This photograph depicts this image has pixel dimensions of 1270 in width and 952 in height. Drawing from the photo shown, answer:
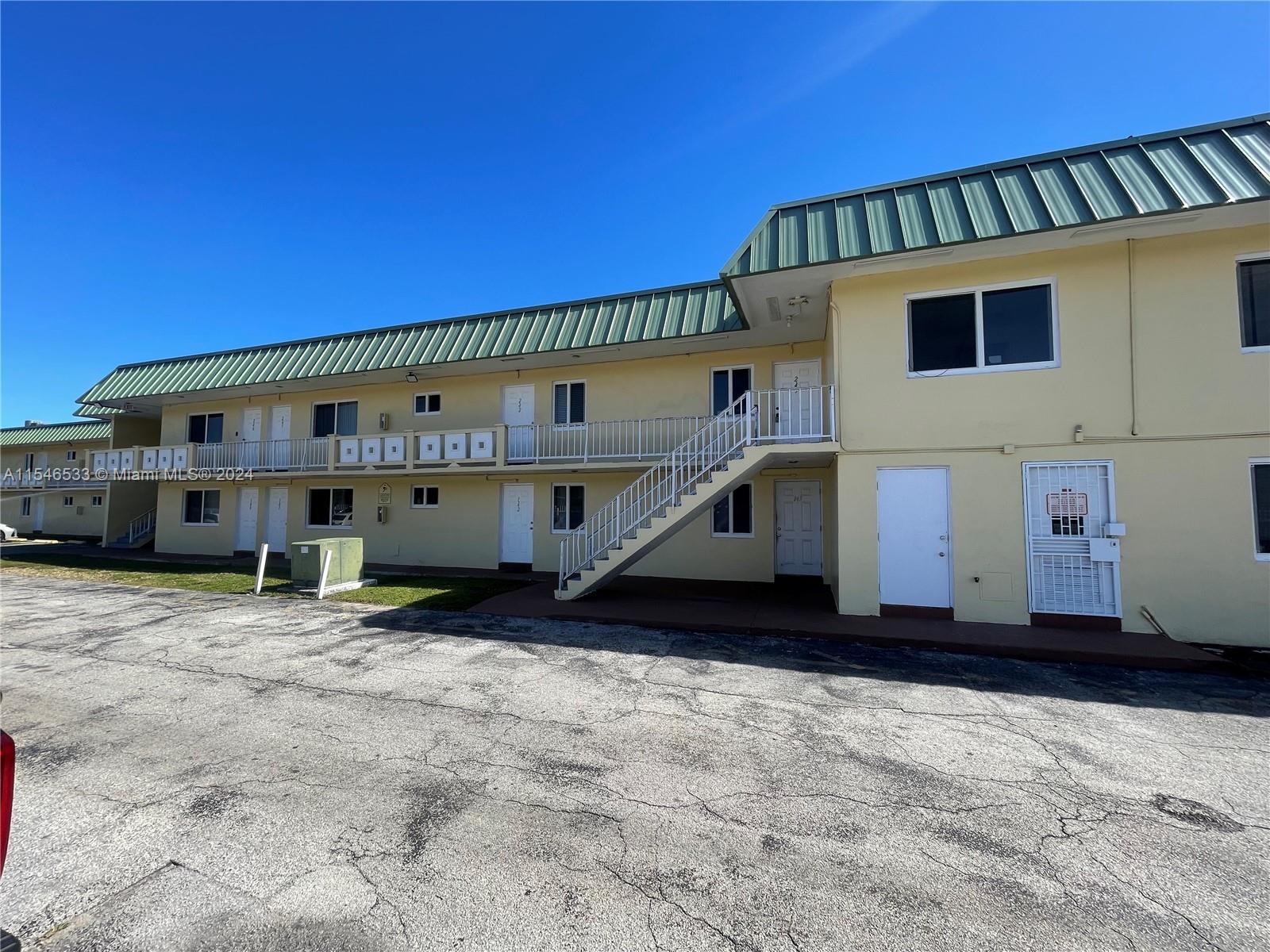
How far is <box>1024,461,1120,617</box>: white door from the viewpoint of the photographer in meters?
7.97

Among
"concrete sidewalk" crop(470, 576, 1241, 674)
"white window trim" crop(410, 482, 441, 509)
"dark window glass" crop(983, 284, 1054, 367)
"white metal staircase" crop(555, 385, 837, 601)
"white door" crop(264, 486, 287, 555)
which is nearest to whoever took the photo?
"concrete sidewalk" crop(470, 576, 1241, 674)

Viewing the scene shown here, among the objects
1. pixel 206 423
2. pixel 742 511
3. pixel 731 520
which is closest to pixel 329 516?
pixel 206 423

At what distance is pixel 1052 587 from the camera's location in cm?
820

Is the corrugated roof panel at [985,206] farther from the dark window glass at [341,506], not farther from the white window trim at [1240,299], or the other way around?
the dark window glass at [341,506]

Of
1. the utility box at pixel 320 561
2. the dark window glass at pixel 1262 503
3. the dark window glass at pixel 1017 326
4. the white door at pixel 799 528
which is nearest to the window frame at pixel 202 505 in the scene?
the utility box at pixel 320 561

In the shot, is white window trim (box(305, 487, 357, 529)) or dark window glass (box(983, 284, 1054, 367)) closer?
dark window glass (box(983, 284, 1054, 367))

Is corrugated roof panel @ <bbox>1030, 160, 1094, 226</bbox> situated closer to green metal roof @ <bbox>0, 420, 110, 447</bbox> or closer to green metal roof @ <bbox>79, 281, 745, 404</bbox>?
green metal roof @ <bbox>79, 281, 745, 404</bbox>

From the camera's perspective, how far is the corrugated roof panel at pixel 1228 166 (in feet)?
22.1

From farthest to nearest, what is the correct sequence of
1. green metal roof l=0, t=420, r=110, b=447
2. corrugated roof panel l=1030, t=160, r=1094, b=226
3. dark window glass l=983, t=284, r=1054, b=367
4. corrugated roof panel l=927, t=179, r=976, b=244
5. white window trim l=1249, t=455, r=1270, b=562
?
1. green metal roof l=0, t=420, r=110, b=447
2. dark window glass l=983, t=284, r=1054, b=367
3. corrugated roof panel l=927, t=179, r=976, b=244
4. white window trim l=1249, t=455, r=1270, b=562
5. corrugated roof panel l=1030, t=160, r=1094, b=226

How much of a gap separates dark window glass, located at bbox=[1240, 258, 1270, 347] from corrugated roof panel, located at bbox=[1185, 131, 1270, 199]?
1.44 metres

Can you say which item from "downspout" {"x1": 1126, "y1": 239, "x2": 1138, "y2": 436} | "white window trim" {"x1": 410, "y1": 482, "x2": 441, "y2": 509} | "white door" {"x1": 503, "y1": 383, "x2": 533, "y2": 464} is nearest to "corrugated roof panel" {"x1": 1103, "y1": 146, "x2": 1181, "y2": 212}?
"downspout" {"x1": 1126, "y1": 239, "x2": 1138, "y2": 436}

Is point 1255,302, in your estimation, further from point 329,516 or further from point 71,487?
point 71,487

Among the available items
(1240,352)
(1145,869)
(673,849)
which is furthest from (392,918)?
(1240,352)

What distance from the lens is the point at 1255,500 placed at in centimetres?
755
